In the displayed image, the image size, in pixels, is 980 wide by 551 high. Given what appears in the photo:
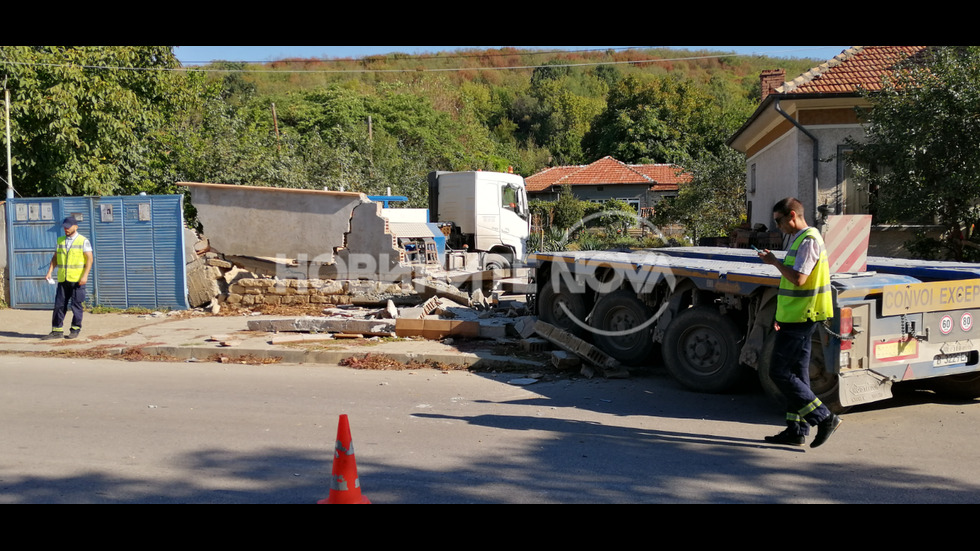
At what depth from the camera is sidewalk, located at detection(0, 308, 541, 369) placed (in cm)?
952

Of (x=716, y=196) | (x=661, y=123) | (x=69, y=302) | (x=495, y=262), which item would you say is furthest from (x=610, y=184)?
(x=69, y=302)

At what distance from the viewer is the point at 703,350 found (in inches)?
294

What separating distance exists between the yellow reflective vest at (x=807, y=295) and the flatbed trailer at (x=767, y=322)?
1.40 ft

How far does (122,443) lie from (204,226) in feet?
29.1

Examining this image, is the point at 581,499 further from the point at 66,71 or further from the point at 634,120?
the point at 634,120

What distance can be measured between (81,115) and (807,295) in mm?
15394

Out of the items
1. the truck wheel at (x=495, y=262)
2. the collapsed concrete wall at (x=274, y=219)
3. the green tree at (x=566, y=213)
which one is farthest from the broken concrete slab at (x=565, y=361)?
the green tree at (x=566, y=213)

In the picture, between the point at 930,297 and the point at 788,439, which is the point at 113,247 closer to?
the point at 788,439

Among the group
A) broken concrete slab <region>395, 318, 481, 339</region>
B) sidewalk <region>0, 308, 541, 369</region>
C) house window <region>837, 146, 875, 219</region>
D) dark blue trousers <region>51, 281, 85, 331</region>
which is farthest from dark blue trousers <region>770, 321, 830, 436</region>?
house window <region>837, 146, 875, 219</region>

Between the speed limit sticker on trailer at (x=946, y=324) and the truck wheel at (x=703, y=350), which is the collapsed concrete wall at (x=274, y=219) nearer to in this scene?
the truck wheel at (x=703, y=350)

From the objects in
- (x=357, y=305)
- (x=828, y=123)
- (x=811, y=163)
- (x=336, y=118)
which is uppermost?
(x=336, y=118)

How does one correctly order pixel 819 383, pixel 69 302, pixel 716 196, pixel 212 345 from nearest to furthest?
pixel 819 383 < pixel 212 345 < pixel 69 302 < pixel 716 196

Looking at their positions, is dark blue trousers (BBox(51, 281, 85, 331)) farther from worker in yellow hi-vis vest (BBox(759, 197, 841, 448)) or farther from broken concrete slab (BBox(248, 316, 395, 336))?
worker in yellow hi-vis vest (BBox(759, 197, 841, 448))
